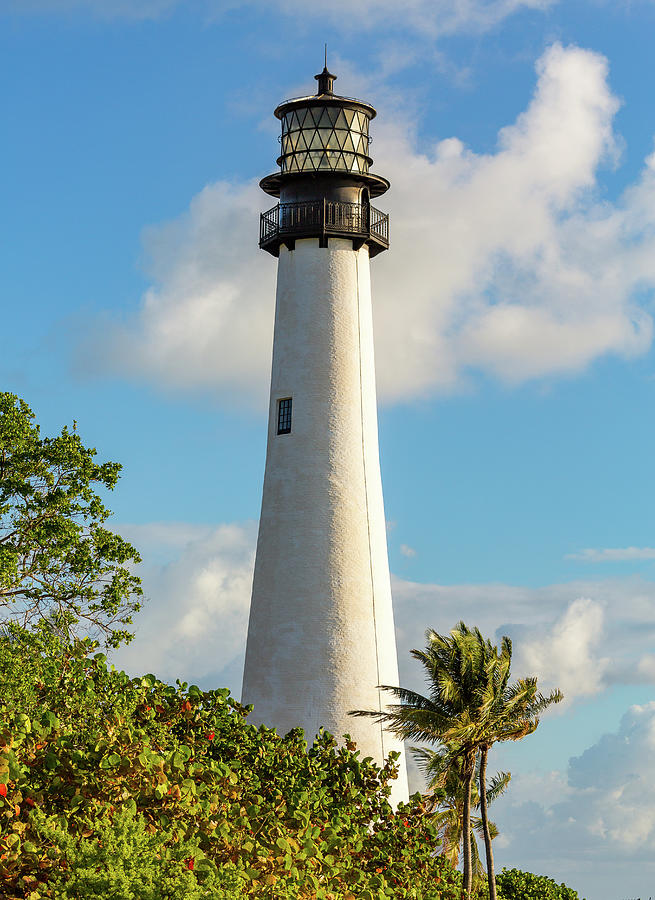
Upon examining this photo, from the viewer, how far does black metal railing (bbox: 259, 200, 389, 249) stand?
41312mm

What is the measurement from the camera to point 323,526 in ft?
128

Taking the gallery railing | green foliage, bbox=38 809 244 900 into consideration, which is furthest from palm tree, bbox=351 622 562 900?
green foliage, bbox=38 809 244 900

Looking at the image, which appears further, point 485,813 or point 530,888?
point 530,888

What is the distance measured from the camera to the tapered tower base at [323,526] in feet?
125

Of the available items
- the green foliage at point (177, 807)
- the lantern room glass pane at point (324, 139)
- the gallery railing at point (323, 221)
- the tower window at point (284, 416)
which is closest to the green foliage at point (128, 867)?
the green foliage at point (177, 807)

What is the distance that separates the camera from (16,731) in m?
16.5

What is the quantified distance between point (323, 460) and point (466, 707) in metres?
8.98

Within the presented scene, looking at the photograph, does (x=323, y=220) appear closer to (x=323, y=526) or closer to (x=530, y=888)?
(x=323, y=526)

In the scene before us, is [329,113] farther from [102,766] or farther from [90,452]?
[102,766]

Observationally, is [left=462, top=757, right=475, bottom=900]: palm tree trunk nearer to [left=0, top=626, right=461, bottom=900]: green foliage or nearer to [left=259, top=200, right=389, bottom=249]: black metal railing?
[left=0, top=626, right=461, bottom=900]: green foliage

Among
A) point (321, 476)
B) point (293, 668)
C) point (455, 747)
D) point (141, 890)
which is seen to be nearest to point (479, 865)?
point (455, 747)

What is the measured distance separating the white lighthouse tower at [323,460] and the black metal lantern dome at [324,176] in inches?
1.9

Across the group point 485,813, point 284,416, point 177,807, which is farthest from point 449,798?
point 177,807

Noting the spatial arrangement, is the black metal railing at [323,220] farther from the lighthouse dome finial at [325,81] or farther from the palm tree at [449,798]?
the palm tree at [449,798]
